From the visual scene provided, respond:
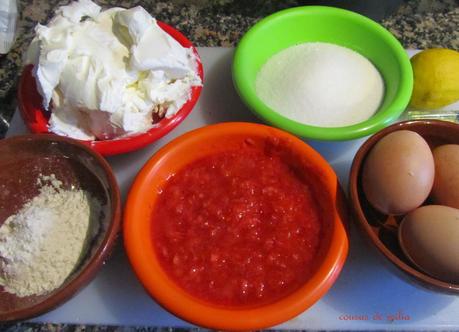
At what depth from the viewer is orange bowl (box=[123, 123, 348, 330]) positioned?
852mm

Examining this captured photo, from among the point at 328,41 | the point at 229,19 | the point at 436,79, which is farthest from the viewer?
the point at 229,19

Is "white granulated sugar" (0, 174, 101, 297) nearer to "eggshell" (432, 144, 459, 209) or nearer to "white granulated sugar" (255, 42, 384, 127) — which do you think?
"white granulated sugar" (255, 42, 384, 127)

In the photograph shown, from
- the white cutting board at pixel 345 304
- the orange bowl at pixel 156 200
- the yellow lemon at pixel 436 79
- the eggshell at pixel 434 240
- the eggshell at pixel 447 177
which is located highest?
the yellow lemon at pixel 436 79

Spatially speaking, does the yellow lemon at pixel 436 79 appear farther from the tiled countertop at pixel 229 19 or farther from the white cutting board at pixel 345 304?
the white cutting board at pixel 345 304

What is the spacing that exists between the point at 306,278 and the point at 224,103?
592 mm

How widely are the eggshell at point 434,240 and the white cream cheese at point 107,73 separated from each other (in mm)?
620

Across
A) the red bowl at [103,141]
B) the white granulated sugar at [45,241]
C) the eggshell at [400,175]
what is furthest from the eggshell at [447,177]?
the white granulated sugar at [45,241]

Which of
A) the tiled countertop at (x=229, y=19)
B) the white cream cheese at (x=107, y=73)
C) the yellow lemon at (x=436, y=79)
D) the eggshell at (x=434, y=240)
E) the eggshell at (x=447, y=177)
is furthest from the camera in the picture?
the tiled countertop at (x=229, y=19)

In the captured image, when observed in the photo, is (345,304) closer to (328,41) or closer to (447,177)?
(447,177)

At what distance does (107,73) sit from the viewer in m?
1.07

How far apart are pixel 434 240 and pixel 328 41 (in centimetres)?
73

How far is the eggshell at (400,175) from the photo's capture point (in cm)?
91

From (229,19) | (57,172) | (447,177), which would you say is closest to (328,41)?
(229,19)

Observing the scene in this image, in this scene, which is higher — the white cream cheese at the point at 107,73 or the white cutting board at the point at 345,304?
the white cream cheese at the point at 107,73
